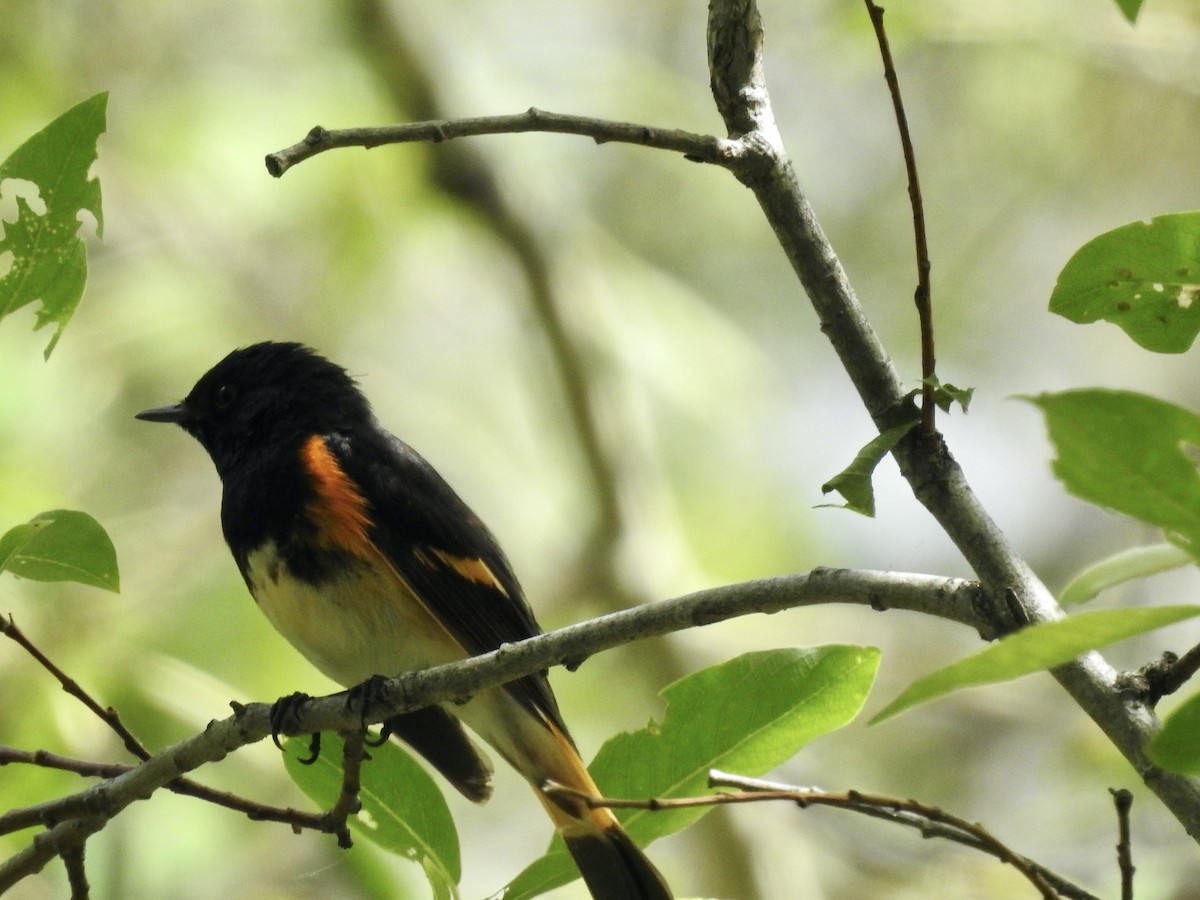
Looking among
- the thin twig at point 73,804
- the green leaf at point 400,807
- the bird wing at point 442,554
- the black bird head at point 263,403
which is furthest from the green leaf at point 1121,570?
the black bird head at point 263,403

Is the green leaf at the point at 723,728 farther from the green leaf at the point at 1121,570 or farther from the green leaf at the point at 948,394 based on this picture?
the green leaf at the point at 1121,570

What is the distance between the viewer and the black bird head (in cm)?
352

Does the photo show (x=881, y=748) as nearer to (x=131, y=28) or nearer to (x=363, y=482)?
(x=363, y=482)

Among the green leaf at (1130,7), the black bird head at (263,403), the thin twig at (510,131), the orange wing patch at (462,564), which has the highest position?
the black bird head at (263,403)

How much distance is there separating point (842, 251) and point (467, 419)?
270 cm

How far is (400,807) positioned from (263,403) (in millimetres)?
1717

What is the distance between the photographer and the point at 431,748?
3238 mm

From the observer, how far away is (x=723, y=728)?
1976mm

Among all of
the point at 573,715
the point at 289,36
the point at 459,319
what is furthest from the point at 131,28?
the point at 573,715

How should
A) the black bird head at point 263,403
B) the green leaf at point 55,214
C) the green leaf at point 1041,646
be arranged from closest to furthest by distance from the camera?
the green leaf at point 1041,646
the green leaf at point 55,214
the black bird head at point 263,403

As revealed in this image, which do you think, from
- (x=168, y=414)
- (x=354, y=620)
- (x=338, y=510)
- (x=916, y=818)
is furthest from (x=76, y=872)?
(x=168, y=414)

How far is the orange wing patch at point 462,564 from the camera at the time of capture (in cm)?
304

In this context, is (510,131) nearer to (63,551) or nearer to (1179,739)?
(63,551)

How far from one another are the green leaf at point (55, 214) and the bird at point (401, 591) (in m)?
1.00
